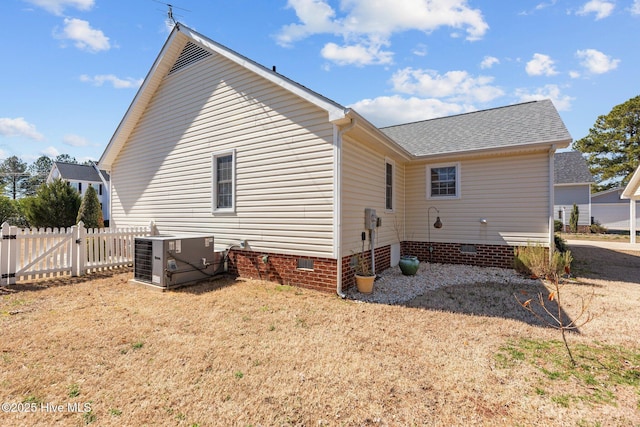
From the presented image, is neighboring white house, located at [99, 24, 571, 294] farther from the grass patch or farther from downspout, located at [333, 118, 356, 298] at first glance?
the grass patch

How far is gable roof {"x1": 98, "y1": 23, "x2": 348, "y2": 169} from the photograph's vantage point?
19.0 feet

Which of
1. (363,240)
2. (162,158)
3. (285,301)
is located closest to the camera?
(285,301)

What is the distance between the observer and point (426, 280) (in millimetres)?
7227

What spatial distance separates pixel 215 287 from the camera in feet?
21.1

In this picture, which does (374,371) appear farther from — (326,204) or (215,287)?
(215,287)

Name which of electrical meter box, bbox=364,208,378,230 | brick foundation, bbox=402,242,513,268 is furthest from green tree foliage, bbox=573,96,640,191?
electrical meter box, bbox=364,208,378,230

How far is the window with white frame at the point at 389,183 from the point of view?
28.3 feet

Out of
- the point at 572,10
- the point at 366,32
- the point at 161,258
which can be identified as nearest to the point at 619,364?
the point at 161,258

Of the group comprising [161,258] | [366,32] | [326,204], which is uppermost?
[366,32]

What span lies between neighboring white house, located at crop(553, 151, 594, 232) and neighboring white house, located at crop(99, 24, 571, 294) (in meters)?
18.6

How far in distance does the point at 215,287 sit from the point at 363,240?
3626 millimetres

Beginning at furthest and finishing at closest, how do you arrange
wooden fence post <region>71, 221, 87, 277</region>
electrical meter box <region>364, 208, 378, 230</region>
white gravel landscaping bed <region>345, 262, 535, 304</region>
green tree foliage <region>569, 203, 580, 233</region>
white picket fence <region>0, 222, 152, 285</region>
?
green tree foliage <region>569, 203, 580, 233</region> → wooden fence post <region>71, 221, 87, 277</region> → electrical meter box <region>364, 208, 378, 230</region> → white picket fence <region>0, 222, 152, 285</region> → white gravel landscaping bed <region>345, 262, 535, 304</region>

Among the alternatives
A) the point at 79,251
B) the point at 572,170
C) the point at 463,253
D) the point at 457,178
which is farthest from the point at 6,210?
the point at 572,170

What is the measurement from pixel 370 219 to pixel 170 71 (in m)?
7.91
